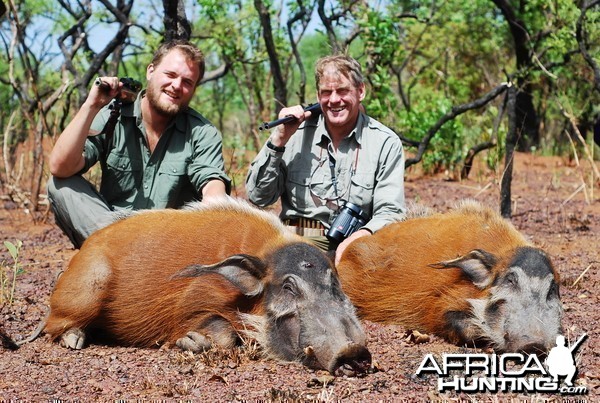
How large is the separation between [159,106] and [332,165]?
1.42m

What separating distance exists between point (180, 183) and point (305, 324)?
227cm

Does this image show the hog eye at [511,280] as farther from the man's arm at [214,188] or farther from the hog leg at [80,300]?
the hog leg at [80,300]

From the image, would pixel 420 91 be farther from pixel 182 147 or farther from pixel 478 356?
pixel 478 356

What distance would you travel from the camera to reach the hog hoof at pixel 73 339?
5.03m

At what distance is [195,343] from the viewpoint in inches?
189

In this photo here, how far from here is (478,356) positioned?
4723mm

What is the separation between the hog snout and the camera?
427cm

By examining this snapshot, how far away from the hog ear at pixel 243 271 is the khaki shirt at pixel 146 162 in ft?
5.30

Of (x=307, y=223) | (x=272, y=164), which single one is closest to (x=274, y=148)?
(x=272, y=164)

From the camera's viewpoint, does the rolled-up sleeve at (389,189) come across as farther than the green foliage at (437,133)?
No

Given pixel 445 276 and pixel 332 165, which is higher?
pixel 332 165

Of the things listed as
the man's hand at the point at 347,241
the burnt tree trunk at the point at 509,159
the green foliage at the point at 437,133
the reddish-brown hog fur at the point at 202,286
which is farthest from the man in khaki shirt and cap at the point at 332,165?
the green foliage at the point at 437,133

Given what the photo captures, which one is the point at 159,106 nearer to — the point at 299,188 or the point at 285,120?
the point at 285,120

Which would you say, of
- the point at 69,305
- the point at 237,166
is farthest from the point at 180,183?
the point at 237,166
